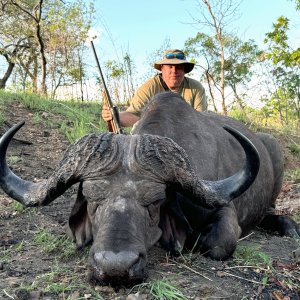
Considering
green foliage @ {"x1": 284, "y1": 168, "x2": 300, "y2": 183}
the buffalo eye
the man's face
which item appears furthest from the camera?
green foliage @ {"x1": 284, "y1": 168, "x2": 300, "y2": 183}

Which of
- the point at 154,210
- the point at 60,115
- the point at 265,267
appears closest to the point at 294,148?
the point at 60,115

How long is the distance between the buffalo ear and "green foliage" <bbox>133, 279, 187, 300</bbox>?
848 millimetres

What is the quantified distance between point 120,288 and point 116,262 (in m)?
0.27

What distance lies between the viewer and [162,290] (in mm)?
2918

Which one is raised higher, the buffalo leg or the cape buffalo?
the cape buffalo

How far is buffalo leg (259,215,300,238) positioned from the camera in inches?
217

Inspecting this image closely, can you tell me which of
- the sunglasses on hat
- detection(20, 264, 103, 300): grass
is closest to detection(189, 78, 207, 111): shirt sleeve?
the sunglasses on hat

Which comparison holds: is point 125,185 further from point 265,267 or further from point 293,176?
point 293,176

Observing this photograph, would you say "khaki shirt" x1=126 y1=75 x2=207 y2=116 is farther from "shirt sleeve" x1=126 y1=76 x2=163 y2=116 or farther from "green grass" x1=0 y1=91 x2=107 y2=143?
"green grass" x1=0 y1=91 x2=107 y2=143

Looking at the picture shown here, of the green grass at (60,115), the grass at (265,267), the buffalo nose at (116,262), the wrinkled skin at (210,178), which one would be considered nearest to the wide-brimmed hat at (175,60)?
the wrinkled skin at (210,178)

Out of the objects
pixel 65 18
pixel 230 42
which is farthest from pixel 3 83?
pixel 230 42

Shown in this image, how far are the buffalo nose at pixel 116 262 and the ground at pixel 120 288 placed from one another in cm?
17

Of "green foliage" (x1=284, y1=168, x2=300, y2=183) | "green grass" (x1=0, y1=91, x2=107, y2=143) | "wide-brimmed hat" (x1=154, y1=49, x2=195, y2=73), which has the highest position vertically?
"wide-brimmed hat" (x1=154, y1=49, x2=195, y2=73)

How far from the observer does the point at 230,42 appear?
1133 inches
